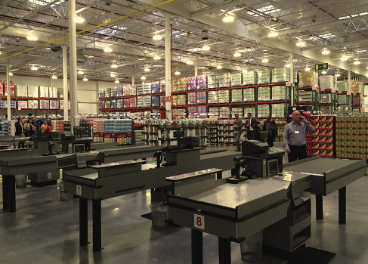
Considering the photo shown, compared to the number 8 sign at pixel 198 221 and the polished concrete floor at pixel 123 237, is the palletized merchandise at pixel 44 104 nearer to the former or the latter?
the polished concrete floor at pixel 123 237

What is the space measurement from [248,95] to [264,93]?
2.89 ft

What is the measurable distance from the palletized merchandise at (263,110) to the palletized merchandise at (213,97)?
246 centimetres

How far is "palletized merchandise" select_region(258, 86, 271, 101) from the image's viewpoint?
15238 mm

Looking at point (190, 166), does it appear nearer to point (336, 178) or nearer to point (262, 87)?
point (336, 178)

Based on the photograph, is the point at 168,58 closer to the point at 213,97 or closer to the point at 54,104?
the point at 213,97

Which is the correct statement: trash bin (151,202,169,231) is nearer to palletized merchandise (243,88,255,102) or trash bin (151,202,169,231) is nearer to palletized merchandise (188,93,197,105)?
palletized merchandise (243,88,255,102)

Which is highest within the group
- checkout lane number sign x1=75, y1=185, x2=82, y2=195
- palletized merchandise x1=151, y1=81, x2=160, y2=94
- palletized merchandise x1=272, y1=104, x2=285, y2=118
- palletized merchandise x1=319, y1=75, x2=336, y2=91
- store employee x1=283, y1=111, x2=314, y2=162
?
palletized merchandise x1=151, y1=81, x2=160, y2=94

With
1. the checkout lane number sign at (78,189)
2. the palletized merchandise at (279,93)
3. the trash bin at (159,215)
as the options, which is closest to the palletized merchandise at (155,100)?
the palletized merchandise at (279,93)

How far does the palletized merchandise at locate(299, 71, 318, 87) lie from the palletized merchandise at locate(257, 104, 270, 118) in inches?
72.6

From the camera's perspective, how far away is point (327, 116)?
34.8 ft

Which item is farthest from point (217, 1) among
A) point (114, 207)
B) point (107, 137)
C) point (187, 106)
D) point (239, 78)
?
point (114, 207)

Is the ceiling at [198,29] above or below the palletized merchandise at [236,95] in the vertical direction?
above

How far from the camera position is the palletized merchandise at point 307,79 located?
1437 cm

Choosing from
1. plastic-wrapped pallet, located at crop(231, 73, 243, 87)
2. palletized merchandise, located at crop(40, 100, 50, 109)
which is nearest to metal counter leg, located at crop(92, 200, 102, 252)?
plastic-wrapped pallet, located at crop(231, 73, 243, 87)
